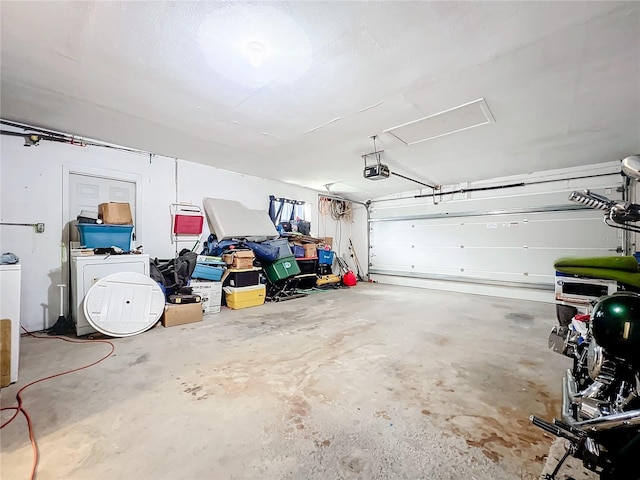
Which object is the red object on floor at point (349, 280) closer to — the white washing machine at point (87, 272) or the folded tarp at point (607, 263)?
the white washing machine at point (87, 272)

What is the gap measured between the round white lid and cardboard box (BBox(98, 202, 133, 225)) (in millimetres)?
808

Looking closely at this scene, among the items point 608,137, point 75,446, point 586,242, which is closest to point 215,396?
point 75,446

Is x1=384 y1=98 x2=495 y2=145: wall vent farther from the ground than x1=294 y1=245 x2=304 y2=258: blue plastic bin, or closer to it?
farther from the ground

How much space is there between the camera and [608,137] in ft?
12.0

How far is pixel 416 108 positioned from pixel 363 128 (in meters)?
0.71

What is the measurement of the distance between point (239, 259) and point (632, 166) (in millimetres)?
4542

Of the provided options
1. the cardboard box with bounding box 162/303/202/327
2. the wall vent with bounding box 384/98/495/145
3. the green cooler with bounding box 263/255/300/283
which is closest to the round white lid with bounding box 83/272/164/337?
the cardboard box with bounding box 162/303/202/327

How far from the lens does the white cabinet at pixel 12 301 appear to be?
80.9 inches

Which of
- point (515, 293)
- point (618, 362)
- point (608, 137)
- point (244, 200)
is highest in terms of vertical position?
point (608, 137)

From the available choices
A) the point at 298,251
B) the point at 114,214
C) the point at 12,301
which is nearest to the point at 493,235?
the point at 298,251

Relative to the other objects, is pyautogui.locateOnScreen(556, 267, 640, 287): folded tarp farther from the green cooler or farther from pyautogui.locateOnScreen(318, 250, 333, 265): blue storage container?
pyautogui.locateOnScreen(318, 250, 333, 265): blue storage container

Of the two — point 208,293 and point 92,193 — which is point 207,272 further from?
point 92,193

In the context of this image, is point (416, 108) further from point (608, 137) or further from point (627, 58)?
point (608, 137)

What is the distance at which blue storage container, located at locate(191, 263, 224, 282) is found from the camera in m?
4.36
